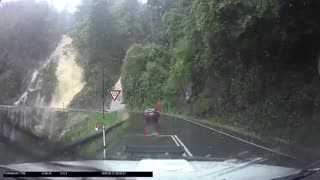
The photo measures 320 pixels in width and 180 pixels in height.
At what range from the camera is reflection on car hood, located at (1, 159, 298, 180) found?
3682 millimetres

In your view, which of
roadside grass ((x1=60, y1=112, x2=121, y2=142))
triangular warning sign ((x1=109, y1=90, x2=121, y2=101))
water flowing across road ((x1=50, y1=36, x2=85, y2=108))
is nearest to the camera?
water flowing across road ((x1=50, y1=36, x2=85, y2=108))

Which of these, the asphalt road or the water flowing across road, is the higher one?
the water flowing across road

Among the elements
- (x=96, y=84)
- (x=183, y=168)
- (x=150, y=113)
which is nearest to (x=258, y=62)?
(x=150, y=113)

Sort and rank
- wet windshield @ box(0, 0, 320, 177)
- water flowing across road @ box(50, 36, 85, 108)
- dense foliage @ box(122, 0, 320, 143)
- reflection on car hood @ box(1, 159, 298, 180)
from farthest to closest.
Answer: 1. dense foliage @ box(122, 0, 320, 143)
2. water flowing across road @ box(50, 36, 85, 108)
3. wet windshield @ box(0, 0, 320, 177)
4. reflection on car hood @ box(1, 159, 298, 180)

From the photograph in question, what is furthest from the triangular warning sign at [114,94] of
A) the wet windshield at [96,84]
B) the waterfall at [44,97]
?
the waterfall at [44,97]

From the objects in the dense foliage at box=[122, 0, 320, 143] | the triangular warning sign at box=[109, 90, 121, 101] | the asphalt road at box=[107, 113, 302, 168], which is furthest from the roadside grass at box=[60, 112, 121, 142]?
the dense foliage at box=[122, 0, 320, 143]

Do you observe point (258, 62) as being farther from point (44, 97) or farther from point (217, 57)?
point (44, 97)

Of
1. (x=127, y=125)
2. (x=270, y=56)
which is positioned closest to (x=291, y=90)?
(x=270, y=56)

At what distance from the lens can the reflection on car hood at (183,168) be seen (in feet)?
12.1

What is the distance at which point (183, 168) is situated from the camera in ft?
13.6

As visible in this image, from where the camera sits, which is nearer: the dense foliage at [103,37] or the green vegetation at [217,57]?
the dense foliage at [103,37]

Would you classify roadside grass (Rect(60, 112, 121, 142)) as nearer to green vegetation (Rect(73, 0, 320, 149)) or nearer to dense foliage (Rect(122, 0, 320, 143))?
green vegetation (Rect(73, 0, 320, 149))

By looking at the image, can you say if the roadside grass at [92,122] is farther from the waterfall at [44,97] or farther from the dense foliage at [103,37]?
the waterfall at [44,97]

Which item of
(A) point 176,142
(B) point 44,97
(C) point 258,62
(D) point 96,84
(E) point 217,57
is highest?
(E) point 217,57
